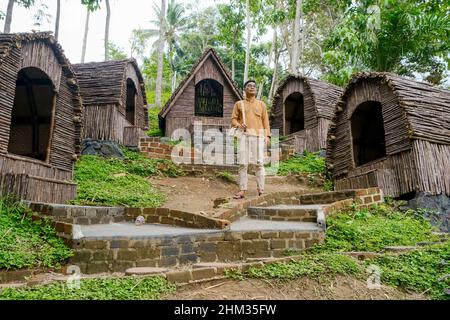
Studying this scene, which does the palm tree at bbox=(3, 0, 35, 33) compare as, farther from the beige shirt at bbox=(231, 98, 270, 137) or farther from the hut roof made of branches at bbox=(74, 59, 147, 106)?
the beige shirt at bbox=(231, 98, 270, 137)

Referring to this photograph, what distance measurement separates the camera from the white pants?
690cm

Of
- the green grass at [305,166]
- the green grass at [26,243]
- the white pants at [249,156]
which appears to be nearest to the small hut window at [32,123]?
the green grass at [26,243]

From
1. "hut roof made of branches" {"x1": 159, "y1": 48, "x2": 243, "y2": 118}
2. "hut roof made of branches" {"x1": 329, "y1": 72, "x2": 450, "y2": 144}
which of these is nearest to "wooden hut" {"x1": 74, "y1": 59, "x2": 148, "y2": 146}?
"hut roof made of branches" {"x1": 159, "y1": 48, "x2": 243, "y2": 118}

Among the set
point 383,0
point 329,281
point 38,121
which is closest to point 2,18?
point 38,121

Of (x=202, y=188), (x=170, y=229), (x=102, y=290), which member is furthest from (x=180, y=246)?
(x=202, y=188)

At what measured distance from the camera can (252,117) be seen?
7.11 m

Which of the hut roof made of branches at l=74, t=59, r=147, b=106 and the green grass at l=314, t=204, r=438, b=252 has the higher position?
the hut roof made of branches at l=74, t=59, r=147, b=106

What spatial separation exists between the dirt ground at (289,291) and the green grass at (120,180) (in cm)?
420

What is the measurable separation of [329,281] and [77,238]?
2.94 meters

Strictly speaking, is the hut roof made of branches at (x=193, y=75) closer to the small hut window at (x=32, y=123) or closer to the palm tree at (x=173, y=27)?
the small hut window at (x=32, y=123)

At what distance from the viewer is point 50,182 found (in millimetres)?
6562

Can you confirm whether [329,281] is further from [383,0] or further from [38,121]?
[383,0]

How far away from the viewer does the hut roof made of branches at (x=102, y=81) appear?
11711 mm

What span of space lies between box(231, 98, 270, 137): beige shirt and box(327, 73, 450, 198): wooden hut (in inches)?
107
